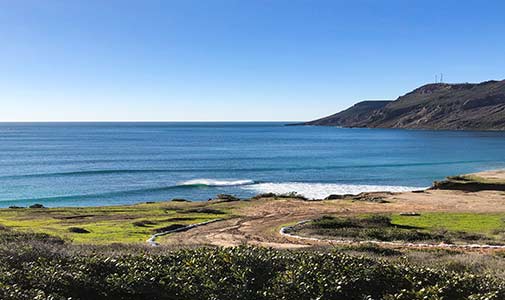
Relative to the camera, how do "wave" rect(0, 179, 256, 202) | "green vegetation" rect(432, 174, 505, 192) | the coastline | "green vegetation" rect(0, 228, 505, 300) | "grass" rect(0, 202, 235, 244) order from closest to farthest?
"green vegetation" rect(0, 228, 505, 300) < the coastline < "grass" rect(0, 202, 235, 244) < "green vegetation" rect(432, 174, 505, 192) < "wave" rect(0, 179, 256, 202)

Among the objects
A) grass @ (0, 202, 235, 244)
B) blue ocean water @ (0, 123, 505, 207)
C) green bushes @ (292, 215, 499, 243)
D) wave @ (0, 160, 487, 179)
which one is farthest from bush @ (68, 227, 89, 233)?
wave @ (0, 160, 487, 179)

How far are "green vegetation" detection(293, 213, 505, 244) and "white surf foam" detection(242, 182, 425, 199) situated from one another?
23750 millimetres

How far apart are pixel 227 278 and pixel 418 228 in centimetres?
2314

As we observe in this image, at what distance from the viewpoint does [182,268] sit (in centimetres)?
1023

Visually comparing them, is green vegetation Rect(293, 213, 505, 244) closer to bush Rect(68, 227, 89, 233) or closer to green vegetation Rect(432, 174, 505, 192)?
bush Rect(68, 227, 89, 233)

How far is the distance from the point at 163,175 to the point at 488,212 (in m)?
50.9

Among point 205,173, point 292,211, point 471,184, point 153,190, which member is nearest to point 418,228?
point 292,211

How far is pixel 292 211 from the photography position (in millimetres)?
39906

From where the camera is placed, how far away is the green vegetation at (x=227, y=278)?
9062 millimetres

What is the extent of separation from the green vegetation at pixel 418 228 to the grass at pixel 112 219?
9.76m

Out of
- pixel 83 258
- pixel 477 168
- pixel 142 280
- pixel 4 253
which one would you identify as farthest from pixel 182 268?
pixel 477 168

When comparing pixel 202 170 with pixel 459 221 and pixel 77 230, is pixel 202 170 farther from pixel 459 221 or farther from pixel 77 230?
pixel 459 221

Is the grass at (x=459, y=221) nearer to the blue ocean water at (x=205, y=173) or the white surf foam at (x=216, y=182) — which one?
the blue ocean water at (x=205, y=173)

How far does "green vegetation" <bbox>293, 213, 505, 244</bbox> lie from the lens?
85.6 feet
